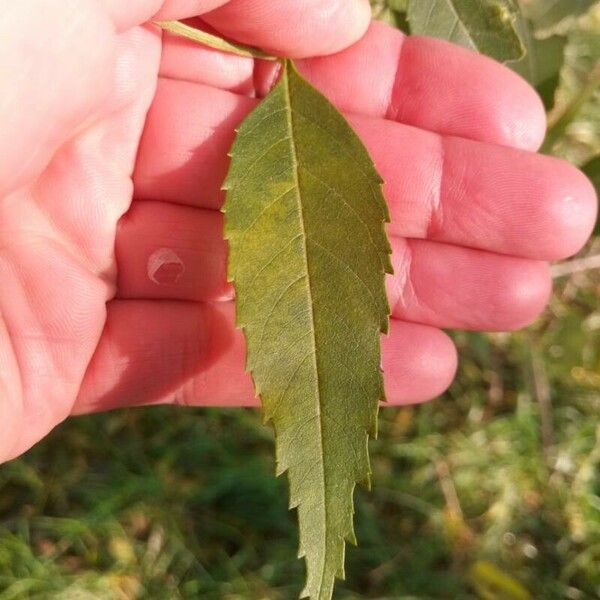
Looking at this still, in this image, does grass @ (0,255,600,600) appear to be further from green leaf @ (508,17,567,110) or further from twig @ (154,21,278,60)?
twig @ (154,21,278,60)

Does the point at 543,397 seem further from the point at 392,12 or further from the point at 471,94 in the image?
the point at 392,12

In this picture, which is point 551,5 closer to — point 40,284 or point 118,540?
point 40,284

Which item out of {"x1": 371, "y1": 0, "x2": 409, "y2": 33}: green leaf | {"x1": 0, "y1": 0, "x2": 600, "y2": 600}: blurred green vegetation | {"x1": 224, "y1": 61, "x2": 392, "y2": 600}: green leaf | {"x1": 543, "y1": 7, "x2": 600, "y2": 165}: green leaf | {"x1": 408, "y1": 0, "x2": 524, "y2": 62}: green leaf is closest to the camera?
→ {"x1": 224, "y1": 61, "x2": 392, "y2": 600}: green leaf

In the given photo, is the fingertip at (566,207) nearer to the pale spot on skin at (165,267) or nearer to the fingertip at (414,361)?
the fingertip at (414,361)

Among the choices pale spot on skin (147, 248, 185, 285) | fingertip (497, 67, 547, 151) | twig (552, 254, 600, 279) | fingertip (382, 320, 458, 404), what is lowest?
twig (552, 254, 600, 279)

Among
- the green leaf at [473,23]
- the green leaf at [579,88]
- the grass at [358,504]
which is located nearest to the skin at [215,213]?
the green leaf at [473,23]

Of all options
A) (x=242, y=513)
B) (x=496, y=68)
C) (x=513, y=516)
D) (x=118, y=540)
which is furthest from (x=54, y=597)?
(x=496, y=68)

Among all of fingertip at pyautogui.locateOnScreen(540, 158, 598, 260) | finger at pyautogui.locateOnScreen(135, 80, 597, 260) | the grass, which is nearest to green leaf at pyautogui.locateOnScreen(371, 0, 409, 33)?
finger at pyautogui.locateOnScreen(135, 80, 597, 260)
